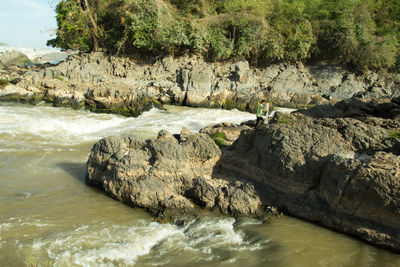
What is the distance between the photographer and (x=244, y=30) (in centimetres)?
2439

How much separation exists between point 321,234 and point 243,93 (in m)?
16.5

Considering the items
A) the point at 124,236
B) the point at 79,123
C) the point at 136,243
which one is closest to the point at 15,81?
the point at 79,123

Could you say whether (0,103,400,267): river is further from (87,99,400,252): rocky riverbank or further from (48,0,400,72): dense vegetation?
(48,0,400,72): dense vegetation

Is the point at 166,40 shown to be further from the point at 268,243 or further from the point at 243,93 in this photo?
the point at 268,243

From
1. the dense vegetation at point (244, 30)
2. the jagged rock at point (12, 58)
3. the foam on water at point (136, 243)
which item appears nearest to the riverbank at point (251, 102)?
the foam on water at point (136, 243)

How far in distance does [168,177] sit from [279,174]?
2404 millimetres

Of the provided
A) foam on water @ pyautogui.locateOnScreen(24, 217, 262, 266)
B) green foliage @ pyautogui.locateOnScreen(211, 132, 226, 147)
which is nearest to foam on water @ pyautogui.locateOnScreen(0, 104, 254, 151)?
green foliage @ pyautogui.locateOnScreen(211, 132, 226, 147)

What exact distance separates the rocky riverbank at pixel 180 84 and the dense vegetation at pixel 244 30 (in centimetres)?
115

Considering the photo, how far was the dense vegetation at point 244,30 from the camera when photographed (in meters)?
23.0

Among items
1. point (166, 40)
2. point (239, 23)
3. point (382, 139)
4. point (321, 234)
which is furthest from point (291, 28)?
point (321, 234)

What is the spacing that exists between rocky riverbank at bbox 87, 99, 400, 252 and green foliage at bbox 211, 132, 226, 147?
0.85 m

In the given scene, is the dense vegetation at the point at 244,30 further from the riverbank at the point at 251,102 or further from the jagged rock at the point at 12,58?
the jagged rock at the point at 12,58

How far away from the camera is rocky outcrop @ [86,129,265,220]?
243 inches

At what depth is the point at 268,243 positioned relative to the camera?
511 centimetres
